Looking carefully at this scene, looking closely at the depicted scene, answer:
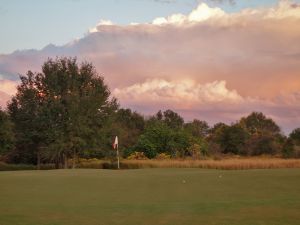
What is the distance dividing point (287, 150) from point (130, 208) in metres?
56.3

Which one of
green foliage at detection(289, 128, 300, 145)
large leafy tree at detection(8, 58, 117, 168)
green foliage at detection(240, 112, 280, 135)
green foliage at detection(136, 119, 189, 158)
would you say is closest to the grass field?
large leafy tree at detection(8, 58, 117, 168)

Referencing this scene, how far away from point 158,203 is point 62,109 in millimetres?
44793

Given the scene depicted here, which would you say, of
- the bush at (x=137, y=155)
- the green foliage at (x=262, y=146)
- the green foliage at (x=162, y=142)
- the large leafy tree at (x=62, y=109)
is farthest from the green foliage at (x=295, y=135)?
the large leafy tree at (x=62, y=109)

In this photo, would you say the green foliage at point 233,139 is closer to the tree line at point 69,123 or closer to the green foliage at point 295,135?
the green foliage at point 295,135

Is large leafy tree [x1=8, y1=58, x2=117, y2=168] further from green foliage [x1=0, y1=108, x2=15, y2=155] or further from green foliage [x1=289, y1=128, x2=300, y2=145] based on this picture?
green foliage [x1=289, y1=128, x2=300, y2=145]

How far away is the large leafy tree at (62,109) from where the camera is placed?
58.8 m

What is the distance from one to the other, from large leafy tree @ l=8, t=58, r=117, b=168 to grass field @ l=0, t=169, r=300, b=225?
35652 millimetres

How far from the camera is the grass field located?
40.0 feet

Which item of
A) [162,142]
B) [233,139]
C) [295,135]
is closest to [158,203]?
[162,142]

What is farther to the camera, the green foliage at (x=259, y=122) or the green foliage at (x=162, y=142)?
the green foliage at (x=259, y=122)

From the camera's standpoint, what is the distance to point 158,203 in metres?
15.6

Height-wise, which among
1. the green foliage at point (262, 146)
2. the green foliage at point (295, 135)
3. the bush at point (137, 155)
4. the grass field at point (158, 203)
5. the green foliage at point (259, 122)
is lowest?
the grass field at point (158, 203)

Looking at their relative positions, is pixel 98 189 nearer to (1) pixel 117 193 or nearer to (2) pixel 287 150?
(1) pixel 117 193

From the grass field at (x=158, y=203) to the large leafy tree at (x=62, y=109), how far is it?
35.7m
